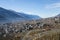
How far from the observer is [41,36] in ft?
31.5

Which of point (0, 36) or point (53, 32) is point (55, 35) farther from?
point (0, 36)

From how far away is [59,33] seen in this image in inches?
383

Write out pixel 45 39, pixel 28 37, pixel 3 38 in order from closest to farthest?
pixel 45 39
pixel 28 37
pixel 3 38

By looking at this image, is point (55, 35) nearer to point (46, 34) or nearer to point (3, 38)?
point (46, 34)

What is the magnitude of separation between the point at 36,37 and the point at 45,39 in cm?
55

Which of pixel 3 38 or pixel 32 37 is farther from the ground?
pixel 32 37

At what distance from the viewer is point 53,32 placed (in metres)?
9.82

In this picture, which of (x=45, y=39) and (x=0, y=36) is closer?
(x=45, y=39)

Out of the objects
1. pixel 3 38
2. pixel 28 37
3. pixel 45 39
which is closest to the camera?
pixel 45 39

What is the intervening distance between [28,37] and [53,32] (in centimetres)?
158

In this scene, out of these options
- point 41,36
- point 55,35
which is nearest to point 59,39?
point 55,35

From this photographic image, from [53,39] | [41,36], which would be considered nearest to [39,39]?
[41,36]

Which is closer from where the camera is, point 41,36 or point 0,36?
point 41,36

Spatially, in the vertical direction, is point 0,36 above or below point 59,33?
below
